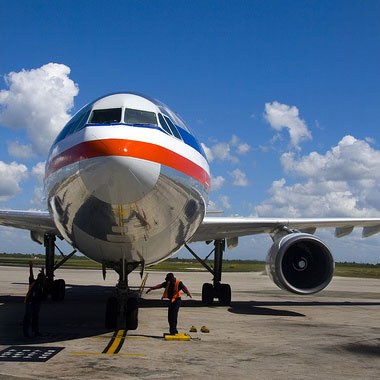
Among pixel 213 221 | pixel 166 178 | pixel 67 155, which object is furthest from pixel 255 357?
pixel 213 221

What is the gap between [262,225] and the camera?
12719mm

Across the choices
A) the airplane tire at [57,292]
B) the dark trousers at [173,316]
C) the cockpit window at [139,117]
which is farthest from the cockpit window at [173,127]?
the airplane tire at [57,292]

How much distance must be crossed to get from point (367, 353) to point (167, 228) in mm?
3580

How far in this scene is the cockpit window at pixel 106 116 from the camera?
6866mm

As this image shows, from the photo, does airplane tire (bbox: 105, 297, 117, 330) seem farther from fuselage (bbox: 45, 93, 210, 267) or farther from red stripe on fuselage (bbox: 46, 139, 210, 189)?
red stripe on fuselage (bbox: 46, 139, 210, 189)

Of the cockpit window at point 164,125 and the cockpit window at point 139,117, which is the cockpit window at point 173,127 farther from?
the cockpit window at point 139,117

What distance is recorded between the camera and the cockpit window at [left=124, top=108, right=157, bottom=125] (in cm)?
688

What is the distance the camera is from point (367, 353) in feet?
23.6

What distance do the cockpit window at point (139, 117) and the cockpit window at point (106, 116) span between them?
0.42ft

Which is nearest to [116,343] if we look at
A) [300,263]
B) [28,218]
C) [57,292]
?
[28,218]

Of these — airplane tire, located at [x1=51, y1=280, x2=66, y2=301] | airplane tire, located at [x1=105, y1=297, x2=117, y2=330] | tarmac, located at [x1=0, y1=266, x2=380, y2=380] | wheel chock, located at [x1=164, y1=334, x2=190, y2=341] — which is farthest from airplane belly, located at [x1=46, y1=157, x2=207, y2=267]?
airplane tire, located at [x1=51, y1=280, x2=66, y2=301]

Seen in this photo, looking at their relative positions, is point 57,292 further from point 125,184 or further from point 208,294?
point 125,184

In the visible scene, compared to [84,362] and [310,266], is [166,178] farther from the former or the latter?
[310,266]

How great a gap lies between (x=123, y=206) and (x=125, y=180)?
503mm
